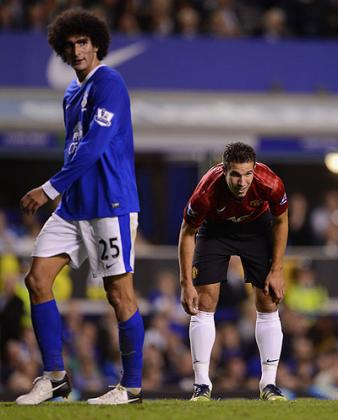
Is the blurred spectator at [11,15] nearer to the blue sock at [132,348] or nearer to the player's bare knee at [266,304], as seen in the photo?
the player's bare knee at [266,304]

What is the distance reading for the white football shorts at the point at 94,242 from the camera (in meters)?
7.35

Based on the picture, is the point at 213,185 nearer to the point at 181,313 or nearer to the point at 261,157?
the point at 181,313

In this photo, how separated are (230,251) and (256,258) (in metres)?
0.18

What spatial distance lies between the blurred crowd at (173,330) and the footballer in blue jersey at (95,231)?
614 centimetres

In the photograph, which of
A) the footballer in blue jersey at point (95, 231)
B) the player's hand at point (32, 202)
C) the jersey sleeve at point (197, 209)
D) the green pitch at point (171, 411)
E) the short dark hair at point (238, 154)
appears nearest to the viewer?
the green pitch at point (171, 411)

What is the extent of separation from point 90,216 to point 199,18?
945 centimetres

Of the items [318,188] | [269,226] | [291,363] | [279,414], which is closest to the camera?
[279,414]

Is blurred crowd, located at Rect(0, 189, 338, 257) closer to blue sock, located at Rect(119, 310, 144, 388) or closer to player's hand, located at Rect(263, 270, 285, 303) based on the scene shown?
player's hand, located at Rect(263, 270, 285, 303)

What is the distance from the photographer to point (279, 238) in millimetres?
7984

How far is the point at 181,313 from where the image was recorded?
50.9 ft

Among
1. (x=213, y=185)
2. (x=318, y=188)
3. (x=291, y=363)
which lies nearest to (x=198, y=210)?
(x=213, y=185)

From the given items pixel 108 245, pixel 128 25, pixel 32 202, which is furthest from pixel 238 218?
pixel 128 25

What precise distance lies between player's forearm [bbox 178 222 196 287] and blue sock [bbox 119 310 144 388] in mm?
504

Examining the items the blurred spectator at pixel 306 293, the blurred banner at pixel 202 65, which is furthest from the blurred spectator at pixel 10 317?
the blurred spectator at pixel 306 293
